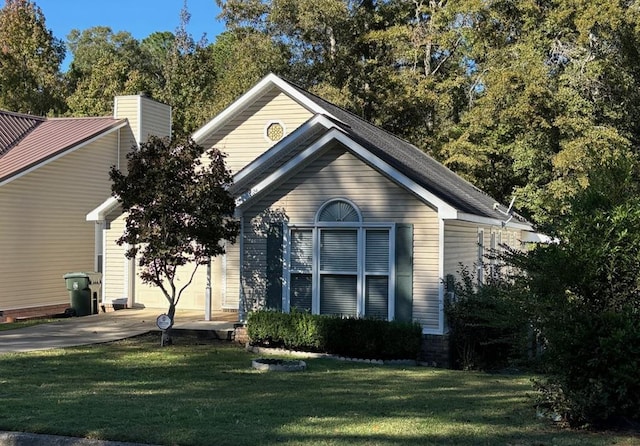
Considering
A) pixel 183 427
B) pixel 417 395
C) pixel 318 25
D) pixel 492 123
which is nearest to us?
pixel 183 427

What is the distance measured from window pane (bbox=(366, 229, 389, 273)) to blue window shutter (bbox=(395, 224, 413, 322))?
0.25 meters

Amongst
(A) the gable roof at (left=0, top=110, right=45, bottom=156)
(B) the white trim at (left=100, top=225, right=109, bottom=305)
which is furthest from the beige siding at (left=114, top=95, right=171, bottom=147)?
(B) the white trim at (left=100, top=225, right=109, bottom=305)

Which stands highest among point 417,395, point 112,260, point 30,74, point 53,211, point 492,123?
point 30,74

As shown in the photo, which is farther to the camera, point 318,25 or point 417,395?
→ point 318,25

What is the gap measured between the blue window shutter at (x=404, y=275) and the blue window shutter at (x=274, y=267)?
2.49 metres

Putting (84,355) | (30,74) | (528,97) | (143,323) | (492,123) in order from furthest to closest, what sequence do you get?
1. (30,74)
2. (492,123)
3. (528,97)
4. (143,323)
5. (84,355)

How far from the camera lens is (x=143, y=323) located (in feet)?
54.1

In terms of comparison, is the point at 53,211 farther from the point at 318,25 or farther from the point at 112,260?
the point at 318,25

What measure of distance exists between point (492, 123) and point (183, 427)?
23455 millimetres

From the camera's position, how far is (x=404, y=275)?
1338cm

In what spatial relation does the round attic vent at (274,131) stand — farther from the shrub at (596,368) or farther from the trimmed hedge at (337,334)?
the shrub at (596,368)

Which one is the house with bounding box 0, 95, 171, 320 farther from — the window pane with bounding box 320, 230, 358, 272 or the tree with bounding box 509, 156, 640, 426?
the tree with bounding box 509, 156, 640, 426

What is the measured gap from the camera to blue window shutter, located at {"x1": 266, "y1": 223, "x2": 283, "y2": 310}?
14297 millimetres

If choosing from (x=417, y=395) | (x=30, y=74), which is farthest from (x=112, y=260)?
(x=30, y=74)
